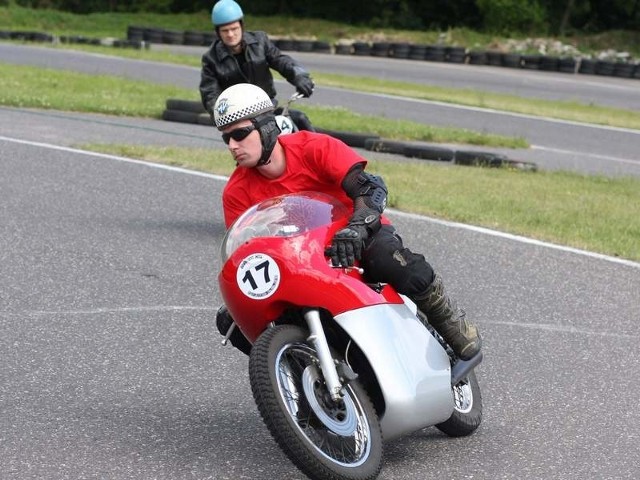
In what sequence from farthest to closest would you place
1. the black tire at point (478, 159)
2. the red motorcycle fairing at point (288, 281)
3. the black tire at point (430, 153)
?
1. the black tire at point (430, 153)
2. the black tire at point (478, 159)
3. the red motorcycle fairing at point (288, 281)

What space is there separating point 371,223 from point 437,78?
2802 centimetres

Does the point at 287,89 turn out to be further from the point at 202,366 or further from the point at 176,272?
the point at 202,366

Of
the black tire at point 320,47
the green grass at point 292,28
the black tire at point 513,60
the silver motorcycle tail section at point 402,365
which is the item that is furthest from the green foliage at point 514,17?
the silver motorcycle tail section at point 402,365

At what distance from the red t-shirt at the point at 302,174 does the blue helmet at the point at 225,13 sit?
13.9ft

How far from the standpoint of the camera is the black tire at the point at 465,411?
17.0ft

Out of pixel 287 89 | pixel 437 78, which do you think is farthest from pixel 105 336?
pixel 437 78

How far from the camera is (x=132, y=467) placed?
4.67 meters

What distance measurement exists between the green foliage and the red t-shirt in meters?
45.0

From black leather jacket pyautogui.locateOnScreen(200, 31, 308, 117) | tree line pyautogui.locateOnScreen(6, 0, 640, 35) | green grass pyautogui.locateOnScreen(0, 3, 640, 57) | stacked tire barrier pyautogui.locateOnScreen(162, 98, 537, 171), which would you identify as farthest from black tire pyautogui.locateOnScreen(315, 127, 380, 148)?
tree line pyautogui.locateOnScreen(6, 0, 640, 35)

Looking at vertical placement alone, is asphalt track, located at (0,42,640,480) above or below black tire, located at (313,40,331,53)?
above

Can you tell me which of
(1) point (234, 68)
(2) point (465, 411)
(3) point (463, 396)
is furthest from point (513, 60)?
(2) point (465, 411)

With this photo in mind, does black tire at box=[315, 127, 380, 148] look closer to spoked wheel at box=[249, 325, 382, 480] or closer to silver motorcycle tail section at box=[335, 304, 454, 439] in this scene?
silver motorcycle tail section at box=[335, 304, 454, 439]

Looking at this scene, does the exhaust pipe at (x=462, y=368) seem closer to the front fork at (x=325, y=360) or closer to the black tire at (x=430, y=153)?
the front fork at (x=325, y=360)

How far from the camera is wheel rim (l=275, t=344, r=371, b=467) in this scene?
4.37 meters
